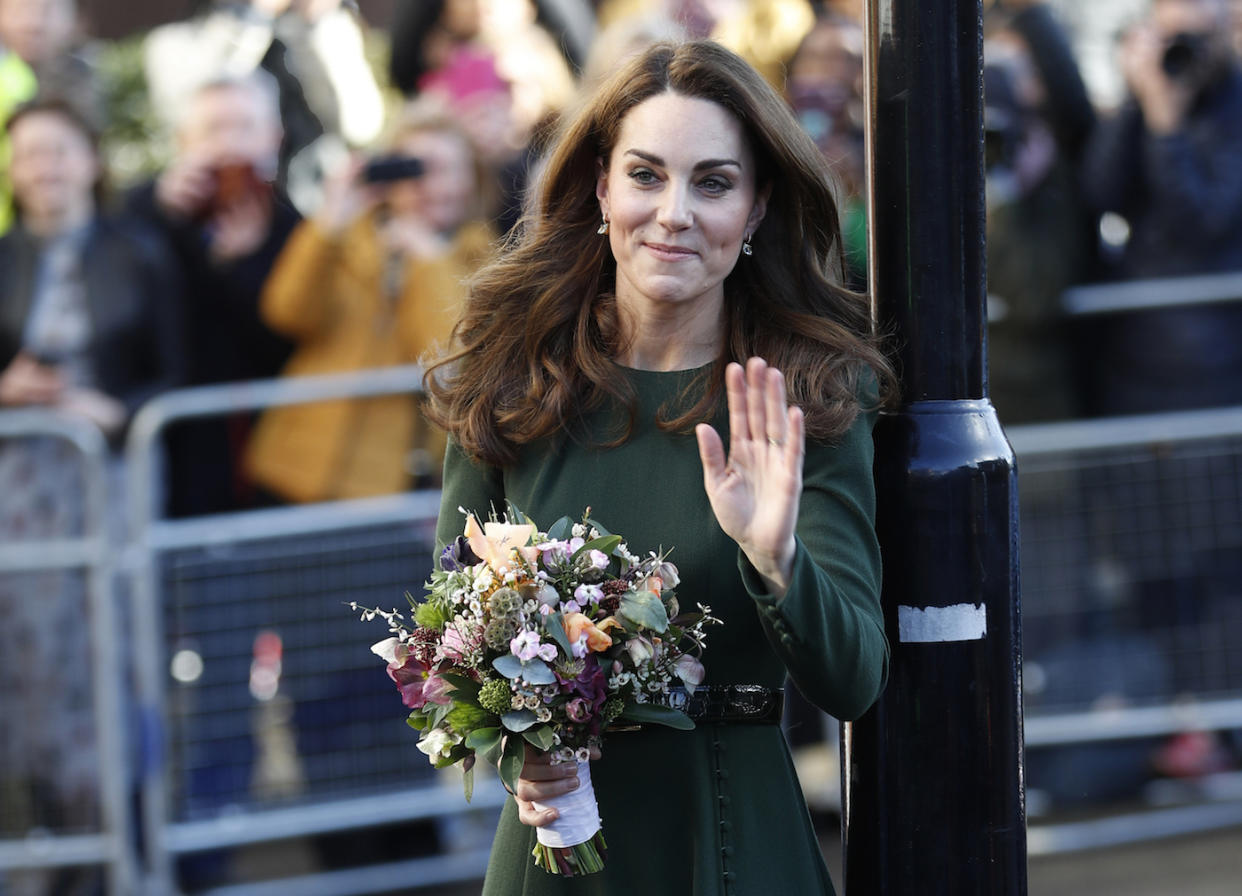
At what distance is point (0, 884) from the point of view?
6172mm

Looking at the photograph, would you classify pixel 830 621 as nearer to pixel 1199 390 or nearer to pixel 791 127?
pixel 791 127

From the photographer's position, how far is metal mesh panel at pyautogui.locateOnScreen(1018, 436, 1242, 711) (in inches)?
255

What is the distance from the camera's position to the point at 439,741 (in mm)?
2766

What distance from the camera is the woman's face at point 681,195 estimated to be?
2.98 metres

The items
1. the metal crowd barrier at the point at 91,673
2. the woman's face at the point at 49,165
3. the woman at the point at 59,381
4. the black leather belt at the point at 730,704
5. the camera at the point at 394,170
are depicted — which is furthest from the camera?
the woman's face at the point at 49,165

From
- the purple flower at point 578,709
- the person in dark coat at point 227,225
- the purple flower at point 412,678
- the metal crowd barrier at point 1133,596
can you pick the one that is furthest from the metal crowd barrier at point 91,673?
the purple flower at point 578,709

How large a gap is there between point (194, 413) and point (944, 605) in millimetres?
3842

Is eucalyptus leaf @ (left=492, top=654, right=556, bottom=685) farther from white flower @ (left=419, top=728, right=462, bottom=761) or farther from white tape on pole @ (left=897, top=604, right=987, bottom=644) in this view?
white tape on pole @ (left=897, top=604, right=987, bottom=644)

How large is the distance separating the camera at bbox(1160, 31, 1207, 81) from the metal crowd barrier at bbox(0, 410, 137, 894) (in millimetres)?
4373

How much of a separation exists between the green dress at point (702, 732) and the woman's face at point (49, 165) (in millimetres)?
4266

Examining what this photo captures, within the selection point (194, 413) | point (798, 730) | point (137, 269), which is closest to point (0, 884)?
point (194, 413)

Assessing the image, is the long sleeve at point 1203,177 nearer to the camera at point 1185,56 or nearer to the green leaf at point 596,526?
the camera at point 1185,56

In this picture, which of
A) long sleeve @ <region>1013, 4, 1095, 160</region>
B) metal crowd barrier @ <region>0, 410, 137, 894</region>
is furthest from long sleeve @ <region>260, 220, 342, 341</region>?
long sleeve @ <region>1013, 4, 1095, 160</region>

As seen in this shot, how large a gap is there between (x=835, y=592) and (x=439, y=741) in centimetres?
68
